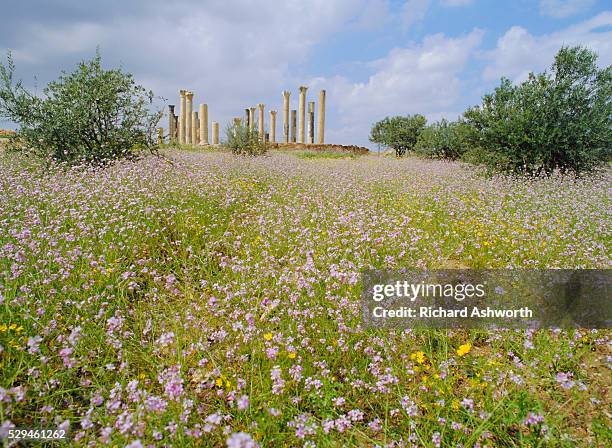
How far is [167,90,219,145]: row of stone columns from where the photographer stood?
4053 cm

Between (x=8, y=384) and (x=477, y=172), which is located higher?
(x=477, y=172)

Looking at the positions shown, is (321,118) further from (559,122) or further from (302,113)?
(559,122)

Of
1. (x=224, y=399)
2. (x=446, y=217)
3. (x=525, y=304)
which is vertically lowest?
(x=224, y=399)

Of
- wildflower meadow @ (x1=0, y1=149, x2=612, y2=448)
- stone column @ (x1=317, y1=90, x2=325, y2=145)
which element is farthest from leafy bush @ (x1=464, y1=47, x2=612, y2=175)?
stone column @ (x1=317, y1=90, x2=325, y2=145)

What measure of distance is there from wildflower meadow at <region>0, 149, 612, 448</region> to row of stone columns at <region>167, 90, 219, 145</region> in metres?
36.6

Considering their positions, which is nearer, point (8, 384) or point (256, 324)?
point (8, 384)

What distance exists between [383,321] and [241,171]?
812 centimetres

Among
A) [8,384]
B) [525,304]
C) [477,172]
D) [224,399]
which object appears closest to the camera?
[8,384]

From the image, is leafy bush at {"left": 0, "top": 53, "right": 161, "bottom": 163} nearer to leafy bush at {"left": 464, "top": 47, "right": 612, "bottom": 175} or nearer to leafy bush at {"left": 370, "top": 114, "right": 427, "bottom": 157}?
leafy bush at {"left": 464, "top": 47, "right": 612, "bottom": 175}

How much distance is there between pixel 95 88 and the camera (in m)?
10.4

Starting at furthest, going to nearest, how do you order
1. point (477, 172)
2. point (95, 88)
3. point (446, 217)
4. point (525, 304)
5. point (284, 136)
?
1. point (284, 136)
2. point (477, 172)
3. point (95, 88)
4. point (446, 217)
5. point (525, 304)

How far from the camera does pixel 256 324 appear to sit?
10.7 feet

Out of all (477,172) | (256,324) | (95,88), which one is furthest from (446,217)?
(95,88)

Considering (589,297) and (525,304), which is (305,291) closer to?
(525,304)
